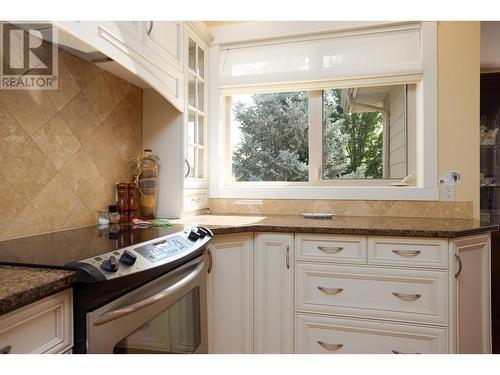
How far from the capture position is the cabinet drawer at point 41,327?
0.69 m

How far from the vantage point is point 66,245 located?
1150 mm

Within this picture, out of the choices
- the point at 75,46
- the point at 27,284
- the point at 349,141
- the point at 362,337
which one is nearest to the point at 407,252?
the point at 362,337

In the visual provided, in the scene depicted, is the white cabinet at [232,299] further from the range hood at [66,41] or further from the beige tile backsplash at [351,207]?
the range hood at [66,41]

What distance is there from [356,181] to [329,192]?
0.24m

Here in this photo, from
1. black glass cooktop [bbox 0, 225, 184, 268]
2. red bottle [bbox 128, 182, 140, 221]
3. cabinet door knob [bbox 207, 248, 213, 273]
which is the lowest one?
cabinet door knob [bbox 207, 248, 213, 273]

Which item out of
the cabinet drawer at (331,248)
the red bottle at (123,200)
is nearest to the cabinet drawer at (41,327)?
the red bottle at (123,200)

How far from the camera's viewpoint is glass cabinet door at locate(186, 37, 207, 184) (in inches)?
85.2

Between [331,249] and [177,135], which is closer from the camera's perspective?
[331,249]

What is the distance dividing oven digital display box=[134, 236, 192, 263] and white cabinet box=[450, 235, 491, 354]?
1.26 meters

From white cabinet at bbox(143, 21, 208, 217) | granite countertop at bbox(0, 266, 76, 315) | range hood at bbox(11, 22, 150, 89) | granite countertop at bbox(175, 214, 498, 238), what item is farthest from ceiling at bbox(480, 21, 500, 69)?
granite countertop at bbox(0, 266, 76, 315)

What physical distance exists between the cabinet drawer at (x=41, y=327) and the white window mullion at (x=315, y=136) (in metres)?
1.86

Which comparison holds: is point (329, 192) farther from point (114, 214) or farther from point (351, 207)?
point (114, 214)

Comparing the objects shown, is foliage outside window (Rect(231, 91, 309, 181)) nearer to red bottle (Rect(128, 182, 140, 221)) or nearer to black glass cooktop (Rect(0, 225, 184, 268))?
red bottle (Rect(128, 182, 140, 221))

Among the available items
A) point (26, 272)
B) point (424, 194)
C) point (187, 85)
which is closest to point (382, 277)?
point (424, 194)
